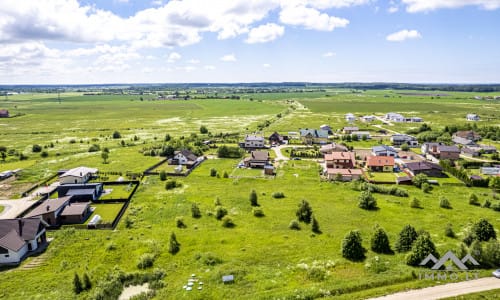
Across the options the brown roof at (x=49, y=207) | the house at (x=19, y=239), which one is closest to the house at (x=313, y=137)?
the brown roof at (x=49, y=207)

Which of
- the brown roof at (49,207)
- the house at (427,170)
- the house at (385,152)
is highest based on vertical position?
the house at (385,152)

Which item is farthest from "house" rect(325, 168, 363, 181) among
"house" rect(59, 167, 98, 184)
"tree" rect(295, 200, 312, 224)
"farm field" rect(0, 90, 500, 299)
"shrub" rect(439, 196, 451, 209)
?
"house" rect(59, 167, 98, 184)

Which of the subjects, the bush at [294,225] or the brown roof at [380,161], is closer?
the bush at [294,225]

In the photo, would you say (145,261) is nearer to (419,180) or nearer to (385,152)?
(419,180)

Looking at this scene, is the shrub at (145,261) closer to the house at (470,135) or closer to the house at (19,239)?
the house at (19,239)

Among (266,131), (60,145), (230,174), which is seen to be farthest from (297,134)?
(60,145)

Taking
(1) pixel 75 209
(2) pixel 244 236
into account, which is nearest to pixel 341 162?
(2) pixel 244 236
